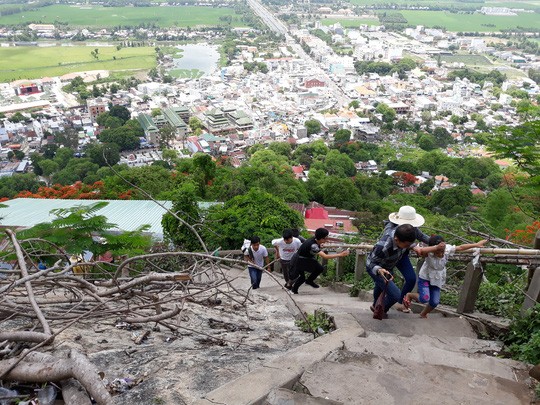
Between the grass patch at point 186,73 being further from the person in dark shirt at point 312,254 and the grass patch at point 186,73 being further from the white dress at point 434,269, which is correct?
the white dress at point 434,269

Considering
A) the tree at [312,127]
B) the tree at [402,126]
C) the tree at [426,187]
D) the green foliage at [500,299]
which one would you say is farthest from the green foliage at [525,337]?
the tree at [402,126]

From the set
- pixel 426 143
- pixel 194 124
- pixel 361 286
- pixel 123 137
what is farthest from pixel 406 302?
pixel 194 124

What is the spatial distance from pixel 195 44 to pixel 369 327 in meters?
73.9

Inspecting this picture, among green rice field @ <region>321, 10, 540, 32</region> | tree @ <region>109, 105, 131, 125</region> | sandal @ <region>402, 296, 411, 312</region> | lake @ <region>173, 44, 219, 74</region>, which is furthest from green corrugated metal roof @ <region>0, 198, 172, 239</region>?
green rice field @ <region>321, 10, 540, 32</region>

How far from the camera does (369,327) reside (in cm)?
324

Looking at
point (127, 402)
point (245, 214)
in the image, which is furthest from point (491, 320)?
point (245, 214)

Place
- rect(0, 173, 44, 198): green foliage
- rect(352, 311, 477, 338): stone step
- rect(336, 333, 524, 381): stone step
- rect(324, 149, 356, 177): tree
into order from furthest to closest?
1. rect(324, 149, 356, 177): tree
2. rect(0, 173, 44, 198): green foliage
3. rect(352, 311, 477, 338): stone step
4. rect(336, 333, 524, 381): stone step

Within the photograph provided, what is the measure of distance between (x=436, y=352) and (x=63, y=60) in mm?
67207

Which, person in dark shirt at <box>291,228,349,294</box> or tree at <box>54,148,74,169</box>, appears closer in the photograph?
person in dark shirt at <box>291,228,349,294</box>

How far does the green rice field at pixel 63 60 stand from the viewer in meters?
56.2

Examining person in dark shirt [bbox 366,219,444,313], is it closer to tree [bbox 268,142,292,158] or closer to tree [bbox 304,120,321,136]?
tree [bbox 268,142,292,158]

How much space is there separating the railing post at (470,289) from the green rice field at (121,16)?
85560 millimetres

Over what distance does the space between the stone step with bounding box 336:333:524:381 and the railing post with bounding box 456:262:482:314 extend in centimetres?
37

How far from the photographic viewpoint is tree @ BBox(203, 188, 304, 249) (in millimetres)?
9146
